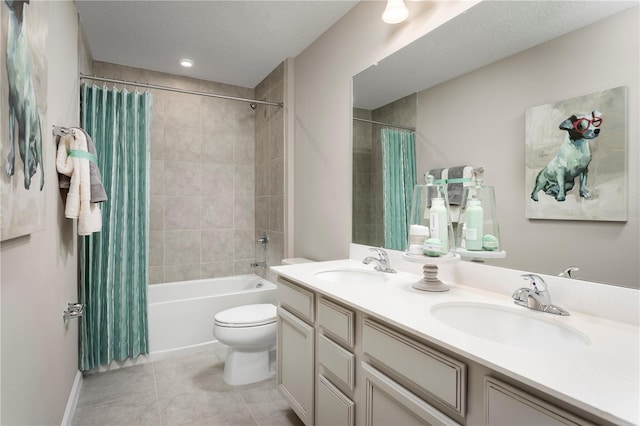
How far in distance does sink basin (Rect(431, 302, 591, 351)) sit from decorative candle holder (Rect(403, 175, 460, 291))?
0.56 feet

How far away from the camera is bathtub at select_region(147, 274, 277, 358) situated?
2.63 metres

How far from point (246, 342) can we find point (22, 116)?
1743 mm

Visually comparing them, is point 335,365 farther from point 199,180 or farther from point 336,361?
point 199,180

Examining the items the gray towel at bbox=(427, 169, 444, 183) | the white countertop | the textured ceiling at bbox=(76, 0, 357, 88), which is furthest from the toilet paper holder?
the gray towel at bbox=(427, 169, 444, 183)

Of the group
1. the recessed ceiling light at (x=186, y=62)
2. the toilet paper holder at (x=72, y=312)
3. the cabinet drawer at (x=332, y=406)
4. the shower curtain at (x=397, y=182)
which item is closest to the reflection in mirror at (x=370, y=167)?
the shower curtain at (x=397, y=182)

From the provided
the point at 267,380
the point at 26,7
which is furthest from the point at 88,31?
the point at 267,380

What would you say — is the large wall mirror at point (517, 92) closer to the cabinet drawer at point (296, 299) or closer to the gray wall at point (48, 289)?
the cabinet drawer at point (296, 299)

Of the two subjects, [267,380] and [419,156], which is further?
[267,380]

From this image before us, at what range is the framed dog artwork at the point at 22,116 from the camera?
79cm

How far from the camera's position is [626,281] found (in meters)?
0.94

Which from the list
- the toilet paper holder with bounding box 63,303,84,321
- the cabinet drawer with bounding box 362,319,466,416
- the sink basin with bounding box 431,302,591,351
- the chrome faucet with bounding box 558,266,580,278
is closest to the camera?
the cabinet drawer with bounding box 362,319,466,416

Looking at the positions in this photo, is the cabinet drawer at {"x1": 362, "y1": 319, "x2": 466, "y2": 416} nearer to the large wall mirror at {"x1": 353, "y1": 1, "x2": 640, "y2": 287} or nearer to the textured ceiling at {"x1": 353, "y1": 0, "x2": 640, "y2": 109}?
the large wall mirror at {"x1": 353, "y1": 1, "x2": 640, "y2": 287}

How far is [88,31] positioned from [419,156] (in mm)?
2633

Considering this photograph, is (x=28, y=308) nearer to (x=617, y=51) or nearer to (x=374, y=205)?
(x=374, y=205)
